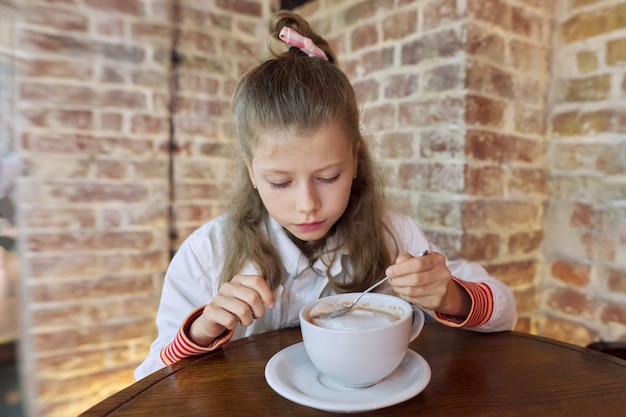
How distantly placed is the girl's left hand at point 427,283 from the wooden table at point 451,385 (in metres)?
0.06

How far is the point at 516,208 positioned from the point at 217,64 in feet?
3.56

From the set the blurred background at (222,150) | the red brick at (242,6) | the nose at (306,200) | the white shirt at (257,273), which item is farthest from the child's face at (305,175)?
the red brick at (242,6)

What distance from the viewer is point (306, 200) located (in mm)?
703

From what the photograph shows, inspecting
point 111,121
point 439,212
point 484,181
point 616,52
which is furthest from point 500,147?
point 111,121

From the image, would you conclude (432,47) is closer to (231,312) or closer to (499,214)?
(499,214)

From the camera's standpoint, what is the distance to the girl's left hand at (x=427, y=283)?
0.63 meters

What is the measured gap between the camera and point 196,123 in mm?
1536

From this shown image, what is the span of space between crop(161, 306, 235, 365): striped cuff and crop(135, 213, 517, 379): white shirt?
0.12 m

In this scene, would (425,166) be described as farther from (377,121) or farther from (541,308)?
(541,308)

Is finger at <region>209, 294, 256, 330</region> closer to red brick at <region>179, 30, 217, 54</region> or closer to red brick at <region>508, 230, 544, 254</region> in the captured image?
red brick at <region>508, 230, 544, 254</region>

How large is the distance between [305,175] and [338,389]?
33 cm

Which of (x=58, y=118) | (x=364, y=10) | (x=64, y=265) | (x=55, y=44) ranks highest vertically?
(x=364, y=10)

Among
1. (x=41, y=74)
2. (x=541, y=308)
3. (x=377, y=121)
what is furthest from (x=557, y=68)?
(x=41, y=74)

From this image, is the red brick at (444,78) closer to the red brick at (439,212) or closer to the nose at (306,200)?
the red brick at (439,212)
